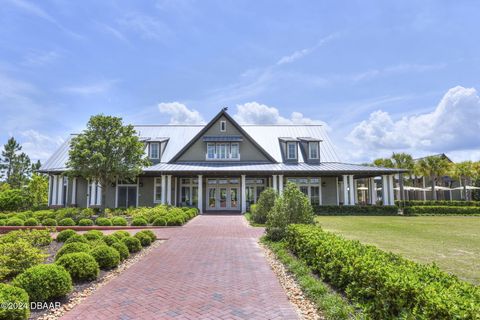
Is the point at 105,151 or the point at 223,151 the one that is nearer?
the point at 105,151

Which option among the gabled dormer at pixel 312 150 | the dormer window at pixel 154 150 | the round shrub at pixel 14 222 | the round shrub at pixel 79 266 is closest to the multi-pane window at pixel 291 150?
the gabled dormer at pixel 312 150

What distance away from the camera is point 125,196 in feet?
90.6

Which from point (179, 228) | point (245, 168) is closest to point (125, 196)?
point (245, 168)

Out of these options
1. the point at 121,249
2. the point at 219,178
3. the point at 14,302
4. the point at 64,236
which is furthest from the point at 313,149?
the point at 14,302

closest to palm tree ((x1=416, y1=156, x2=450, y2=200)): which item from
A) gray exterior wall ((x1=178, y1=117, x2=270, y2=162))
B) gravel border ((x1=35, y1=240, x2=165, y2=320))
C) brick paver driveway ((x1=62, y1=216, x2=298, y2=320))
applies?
gray exterior wall ((x1=178, y1=117, x2=270, y2=162))

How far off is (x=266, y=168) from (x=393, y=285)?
71.6ft

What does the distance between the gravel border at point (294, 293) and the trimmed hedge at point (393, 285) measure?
24.5 inches

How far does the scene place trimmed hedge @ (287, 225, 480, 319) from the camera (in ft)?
10.7

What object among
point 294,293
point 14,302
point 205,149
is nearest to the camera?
point 14,302

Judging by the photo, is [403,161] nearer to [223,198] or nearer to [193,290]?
[223,198]

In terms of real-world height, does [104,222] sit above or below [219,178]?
below

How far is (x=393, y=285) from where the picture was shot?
389 centimetres

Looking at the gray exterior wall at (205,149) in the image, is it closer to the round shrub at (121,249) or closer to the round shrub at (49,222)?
the round shrub at (49,222)

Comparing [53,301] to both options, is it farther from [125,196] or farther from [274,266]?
[125,196]
